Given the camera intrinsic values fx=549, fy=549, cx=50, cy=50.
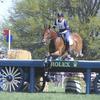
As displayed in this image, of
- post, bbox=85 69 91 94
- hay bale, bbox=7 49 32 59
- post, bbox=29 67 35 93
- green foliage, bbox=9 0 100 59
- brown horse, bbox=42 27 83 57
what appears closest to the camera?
post, bbox=85 69 91 94

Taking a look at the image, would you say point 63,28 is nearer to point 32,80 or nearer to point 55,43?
point 55,43

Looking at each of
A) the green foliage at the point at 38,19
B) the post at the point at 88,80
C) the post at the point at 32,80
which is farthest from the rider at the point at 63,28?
the green foliage at the point at 38,19

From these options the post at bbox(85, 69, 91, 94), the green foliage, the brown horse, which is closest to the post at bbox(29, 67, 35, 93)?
the brown horse

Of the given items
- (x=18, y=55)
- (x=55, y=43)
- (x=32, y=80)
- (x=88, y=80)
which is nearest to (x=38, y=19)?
(x=18, y=55)

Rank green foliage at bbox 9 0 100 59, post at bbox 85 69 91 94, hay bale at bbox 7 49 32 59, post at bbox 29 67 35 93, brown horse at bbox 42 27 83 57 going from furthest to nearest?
green foliage at bbox 9 0 100 59 < hay bale at bbox 7 49 32 59 < post at bbox 29 67 35 93 < brown horse at bbox 42 27 83 57 < post at bbox 85 69 91 94

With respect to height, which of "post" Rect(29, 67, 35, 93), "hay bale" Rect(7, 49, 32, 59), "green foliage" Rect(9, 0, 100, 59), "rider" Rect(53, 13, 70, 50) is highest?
"green foliage" Rect(9, 0, 100, 59)

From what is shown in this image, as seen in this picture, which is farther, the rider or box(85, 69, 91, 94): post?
the rider

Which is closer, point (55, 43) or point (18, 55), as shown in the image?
point (55, 43)

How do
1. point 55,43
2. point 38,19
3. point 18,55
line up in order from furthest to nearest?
point 38,19
point 18,55
point 55,43

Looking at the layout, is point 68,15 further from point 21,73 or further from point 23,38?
point 21,73

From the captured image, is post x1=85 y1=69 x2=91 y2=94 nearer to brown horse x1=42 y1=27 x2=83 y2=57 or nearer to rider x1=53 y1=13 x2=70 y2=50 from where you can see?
brown horse x1=42 y1=27 x2=83 y2=57

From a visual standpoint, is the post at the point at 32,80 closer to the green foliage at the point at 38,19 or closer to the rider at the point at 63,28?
the rider at the point at 63,28

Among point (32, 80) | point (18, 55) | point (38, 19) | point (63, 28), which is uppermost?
point (38, 19)

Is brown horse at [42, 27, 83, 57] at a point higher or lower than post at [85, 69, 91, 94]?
higher
